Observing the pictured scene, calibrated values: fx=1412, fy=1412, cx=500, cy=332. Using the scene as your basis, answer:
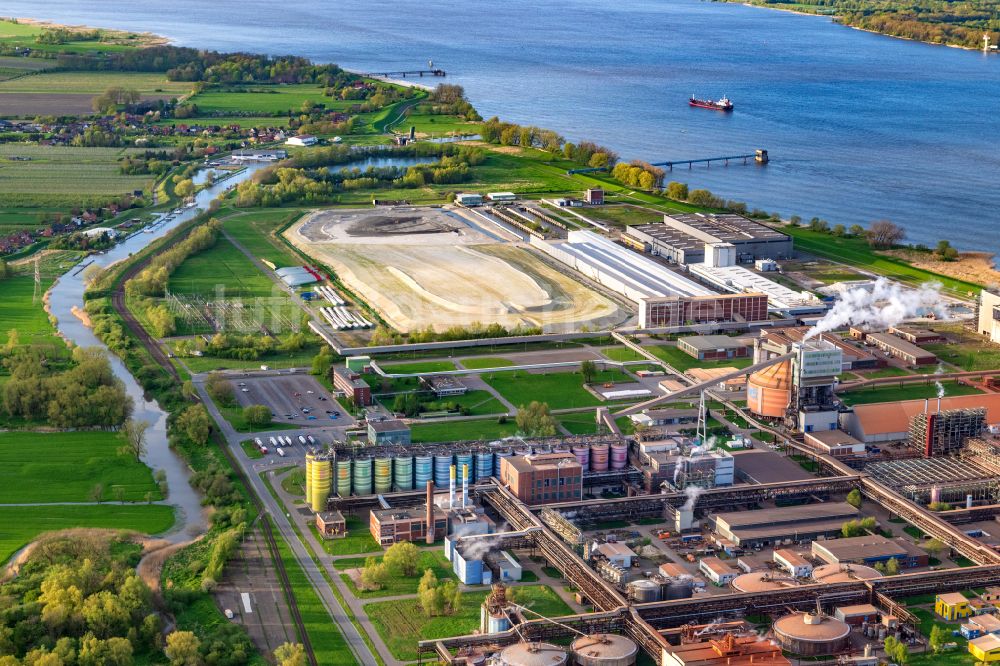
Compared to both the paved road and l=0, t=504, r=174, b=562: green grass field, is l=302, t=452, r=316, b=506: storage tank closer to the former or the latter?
the paved road

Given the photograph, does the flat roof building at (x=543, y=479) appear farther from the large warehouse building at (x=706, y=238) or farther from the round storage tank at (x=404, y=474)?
the large warehouse building at (x=706, y=238)

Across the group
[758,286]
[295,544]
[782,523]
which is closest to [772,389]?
[782,523]

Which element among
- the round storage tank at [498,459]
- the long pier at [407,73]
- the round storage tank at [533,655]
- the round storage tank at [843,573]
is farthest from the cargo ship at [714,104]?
the round storage tank at [533,655]

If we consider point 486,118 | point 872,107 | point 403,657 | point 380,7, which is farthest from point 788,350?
point 380,7

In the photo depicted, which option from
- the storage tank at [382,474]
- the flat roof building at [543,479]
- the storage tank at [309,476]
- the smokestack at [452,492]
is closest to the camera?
the smokestack at [452,492]

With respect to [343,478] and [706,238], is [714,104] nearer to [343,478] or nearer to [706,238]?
[706,238]

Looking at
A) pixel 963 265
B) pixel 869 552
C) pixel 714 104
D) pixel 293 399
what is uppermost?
pixel 714 104
